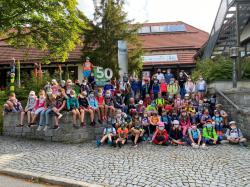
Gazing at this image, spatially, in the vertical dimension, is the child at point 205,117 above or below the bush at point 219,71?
below

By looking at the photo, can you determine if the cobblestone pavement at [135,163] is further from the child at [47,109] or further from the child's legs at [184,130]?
the child's legs at [184,130]

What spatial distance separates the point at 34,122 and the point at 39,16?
951 centimetres

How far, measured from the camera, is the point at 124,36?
2253cm

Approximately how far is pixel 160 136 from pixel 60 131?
3.47 metres

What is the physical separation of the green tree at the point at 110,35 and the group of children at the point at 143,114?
898cm

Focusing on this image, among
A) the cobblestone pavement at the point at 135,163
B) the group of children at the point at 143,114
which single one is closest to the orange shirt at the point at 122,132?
the group of children at the point at 143,114

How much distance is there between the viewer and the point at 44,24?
19.1 meters

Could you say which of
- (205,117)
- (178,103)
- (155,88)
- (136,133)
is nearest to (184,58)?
(155,88)

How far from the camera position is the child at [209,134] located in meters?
10.1

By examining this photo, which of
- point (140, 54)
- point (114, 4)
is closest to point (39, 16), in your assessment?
point (114, 4)

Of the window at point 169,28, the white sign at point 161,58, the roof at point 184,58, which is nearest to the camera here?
the roof at point 184,58

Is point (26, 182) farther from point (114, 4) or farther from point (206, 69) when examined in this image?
point (114, 4)

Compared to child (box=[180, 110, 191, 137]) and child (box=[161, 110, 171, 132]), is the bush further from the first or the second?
child (box=[161, 110, 171, 132])

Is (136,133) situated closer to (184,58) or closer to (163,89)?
(163,89)
